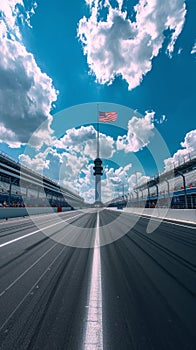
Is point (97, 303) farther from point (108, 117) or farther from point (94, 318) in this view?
point (108, 117)

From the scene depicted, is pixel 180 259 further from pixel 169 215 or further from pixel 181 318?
pixel 169 215

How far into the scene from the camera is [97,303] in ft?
7.68

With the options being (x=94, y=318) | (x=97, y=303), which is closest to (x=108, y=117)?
(x=97, y=303)

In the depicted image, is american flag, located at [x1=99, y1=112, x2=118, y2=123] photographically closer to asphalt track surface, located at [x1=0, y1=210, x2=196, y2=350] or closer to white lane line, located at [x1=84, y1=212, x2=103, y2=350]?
asphalt track surface, located at [x1=0, y1=210, x2=196, y2=350]

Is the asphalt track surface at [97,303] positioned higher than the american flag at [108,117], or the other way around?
the american flag at [108,117]

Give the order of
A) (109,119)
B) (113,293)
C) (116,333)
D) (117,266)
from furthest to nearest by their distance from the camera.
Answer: (109,119) < (117,266) < (113,293) < (116,333)

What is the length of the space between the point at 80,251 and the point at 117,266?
1.69 meters

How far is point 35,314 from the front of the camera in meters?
2.07

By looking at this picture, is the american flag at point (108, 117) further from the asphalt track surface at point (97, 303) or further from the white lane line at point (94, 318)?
the white lane line at point (94, 318)

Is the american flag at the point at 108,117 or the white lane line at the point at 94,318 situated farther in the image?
the american flag at the point at 108,117

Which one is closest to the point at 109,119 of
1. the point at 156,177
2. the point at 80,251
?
the point at 156,177

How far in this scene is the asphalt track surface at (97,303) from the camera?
166 centimetres

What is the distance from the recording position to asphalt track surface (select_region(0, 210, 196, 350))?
1.66 m

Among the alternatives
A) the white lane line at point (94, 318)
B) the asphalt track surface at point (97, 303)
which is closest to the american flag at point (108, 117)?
the asphalt track surface at point (97, 303)
